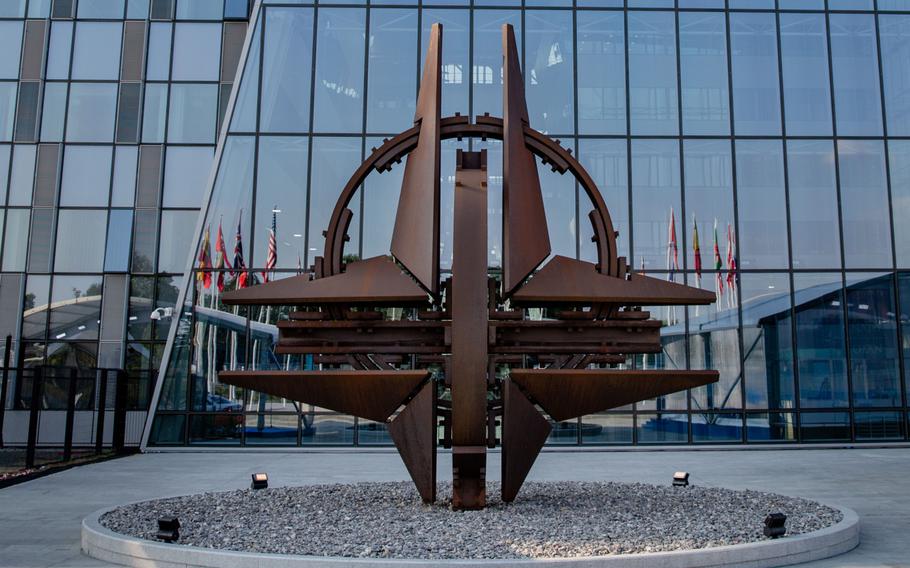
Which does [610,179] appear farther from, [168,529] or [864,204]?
[168,529]

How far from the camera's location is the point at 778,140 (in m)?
25.7

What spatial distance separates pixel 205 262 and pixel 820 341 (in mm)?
18054

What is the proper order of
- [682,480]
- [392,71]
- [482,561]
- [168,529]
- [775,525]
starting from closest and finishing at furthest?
[482,561]
[168,529]
[775,525]
[682,480]
[392,71]

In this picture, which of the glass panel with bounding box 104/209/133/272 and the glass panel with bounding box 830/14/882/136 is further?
the glass panel with bounding box 830/14/882/136

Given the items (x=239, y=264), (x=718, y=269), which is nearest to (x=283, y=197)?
(x=239, y=264)

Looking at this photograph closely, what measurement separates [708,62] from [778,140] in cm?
319

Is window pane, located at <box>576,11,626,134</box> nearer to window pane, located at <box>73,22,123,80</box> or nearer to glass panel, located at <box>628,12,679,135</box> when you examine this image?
glass panel, located at <box>628,12,679,135</box>

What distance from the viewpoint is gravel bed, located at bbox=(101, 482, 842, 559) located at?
29.8 ft

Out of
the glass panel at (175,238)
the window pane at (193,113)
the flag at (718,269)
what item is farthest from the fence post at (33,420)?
the flag at (718,269)

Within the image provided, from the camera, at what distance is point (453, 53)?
2594 centimetres

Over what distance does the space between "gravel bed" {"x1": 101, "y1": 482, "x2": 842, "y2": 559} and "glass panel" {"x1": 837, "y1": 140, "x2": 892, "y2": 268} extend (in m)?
14.3

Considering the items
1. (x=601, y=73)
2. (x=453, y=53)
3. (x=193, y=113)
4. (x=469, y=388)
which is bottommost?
(x=469, y=388)

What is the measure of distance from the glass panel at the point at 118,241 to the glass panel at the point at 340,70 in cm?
632

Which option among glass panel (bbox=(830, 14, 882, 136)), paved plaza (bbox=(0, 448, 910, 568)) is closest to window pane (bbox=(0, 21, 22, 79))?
paved plaza (bbox=(0, 448, 910, 568))
